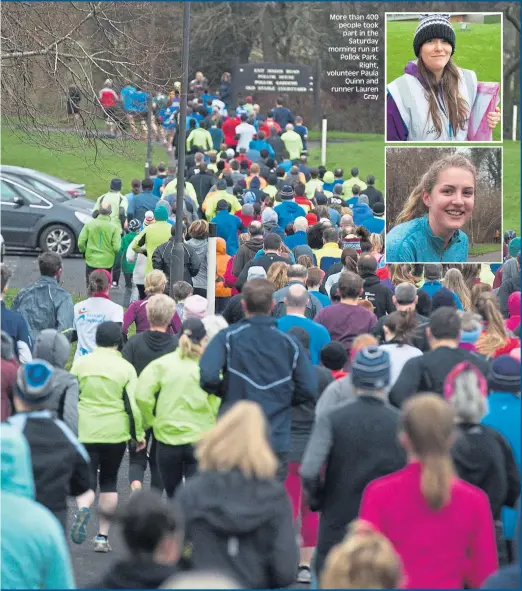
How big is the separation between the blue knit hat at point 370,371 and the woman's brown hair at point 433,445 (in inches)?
58.4

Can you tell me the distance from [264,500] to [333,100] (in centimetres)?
4684

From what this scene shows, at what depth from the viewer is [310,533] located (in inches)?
351

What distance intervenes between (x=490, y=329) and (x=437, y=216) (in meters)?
1.37

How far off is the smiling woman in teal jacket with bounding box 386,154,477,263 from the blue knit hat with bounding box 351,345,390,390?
374cm

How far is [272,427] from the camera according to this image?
8273mm

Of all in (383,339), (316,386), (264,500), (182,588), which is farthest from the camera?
(383,339)

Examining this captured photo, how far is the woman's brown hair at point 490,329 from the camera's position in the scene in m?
9.42

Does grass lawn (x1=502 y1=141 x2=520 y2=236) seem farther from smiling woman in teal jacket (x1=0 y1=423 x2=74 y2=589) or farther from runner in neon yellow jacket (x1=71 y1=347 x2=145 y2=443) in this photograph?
smiling woman in teal jacket (x1=0 y1=423 x2=74 y2=589)

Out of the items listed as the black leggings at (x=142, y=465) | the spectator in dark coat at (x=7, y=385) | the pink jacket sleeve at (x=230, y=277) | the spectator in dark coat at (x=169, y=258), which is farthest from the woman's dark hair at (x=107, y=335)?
the pink jacket sleeve at (x=230, y=277)

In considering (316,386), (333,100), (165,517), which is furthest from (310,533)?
(333,100)

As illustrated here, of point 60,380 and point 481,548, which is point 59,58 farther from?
point 481,548

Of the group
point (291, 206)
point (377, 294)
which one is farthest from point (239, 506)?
point (291, 206)

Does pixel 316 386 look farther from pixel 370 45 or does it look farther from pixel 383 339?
pixel 370 45

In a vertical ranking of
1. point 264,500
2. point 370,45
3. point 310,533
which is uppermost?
point 370,45
